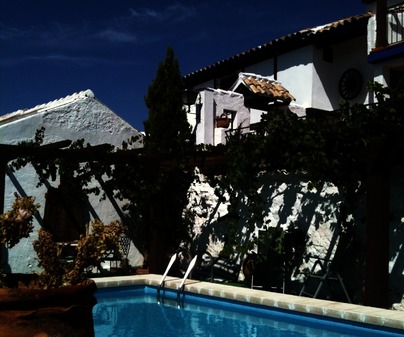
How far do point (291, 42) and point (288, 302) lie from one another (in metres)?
12.3

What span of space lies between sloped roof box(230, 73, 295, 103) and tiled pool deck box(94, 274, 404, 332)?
8015 mm

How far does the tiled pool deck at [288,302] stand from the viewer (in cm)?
642

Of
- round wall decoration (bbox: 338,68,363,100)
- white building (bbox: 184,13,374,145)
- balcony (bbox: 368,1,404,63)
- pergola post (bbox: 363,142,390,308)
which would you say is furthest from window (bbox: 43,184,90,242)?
round wall decoration (bbox: 338,68,363,100)

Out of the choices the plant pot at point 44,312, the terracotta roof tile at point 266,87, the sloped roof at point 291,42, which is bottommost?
the plant pot at point 44,312

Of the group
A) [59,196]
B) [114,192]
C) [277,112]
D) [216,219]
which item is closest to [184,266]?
[216,219]

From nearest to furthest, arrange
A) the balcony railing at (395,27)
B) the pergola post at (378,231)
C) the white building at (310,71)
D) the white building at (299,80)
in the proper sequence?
1. the pergola post at (378,231)
2. the balcony railing at (395,27)
3. the white building at (310,71)
4. the white building at (299,80)

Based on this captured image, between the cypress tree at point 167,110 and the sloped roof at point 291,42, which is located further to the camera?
the sloped roof at point 291,42

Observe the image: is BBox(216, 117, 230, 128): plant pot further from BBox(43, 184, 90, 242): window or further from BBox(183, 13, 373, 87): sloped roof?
BBox(43, 184, 90, 242): window

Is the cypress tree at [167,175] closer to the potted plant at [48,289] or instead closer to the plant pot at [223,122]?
the plant pot at [223,122]

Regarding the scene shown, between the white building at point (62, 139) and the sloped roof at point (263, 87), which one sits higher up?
the sloped roof at point (263, 87)

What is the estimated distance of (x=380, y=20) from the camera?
13.5 meters

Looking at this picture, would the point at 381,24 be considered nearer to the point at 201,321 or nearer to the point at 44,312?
the point at 201,321

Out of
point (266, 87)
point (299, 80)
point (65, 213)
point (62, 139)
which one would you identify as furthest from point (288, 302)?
point (299, 80)

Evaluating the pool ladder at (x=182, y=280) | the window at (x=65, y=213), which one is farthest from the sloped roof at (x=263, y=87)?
the pool ladder at (x=182, y=280)
